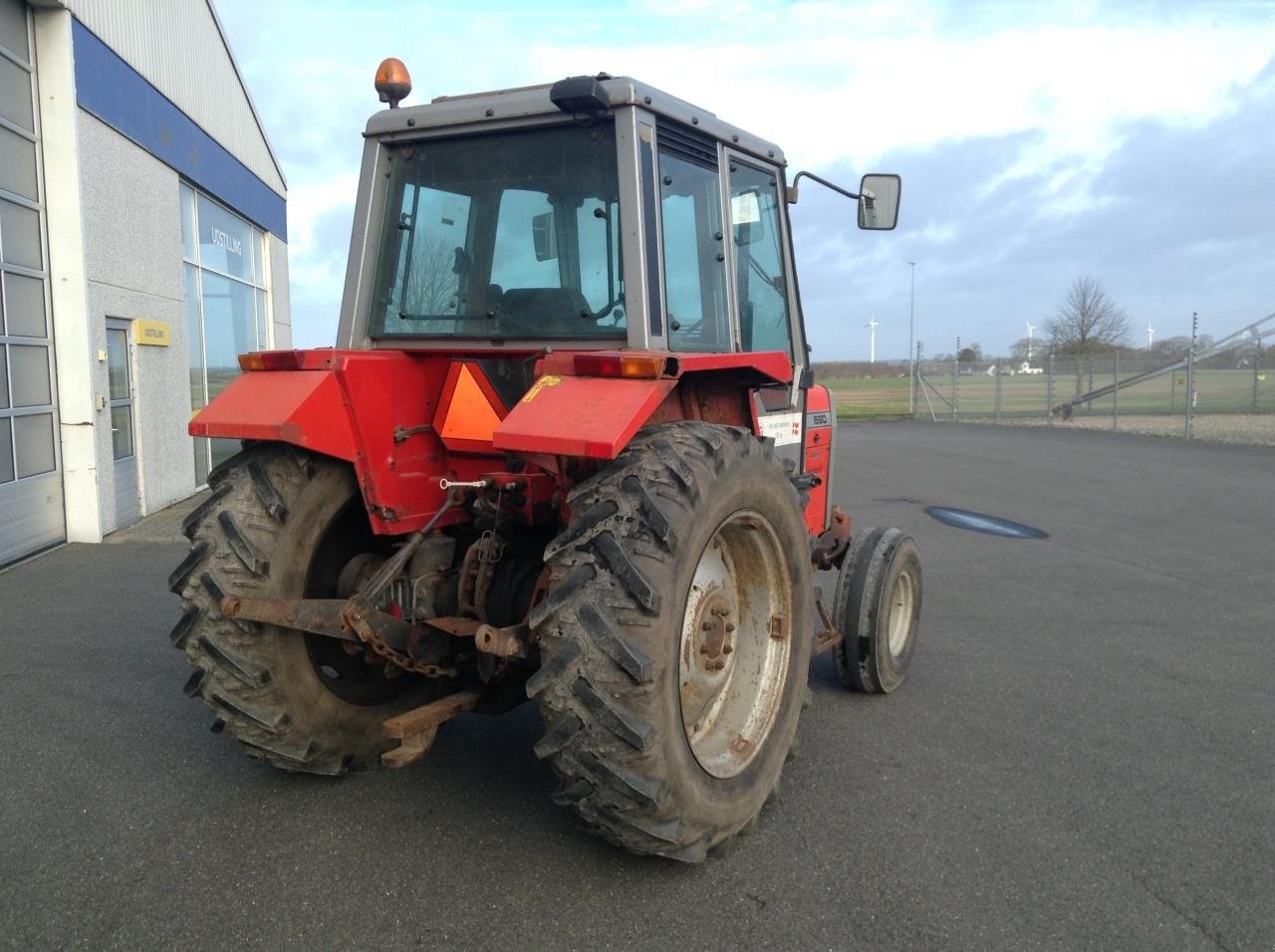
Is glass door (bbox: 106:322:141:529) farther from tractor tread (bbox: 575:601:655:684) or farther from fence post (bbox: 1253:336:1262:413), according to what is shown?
fence post (bbox: 1253:336:1262:413)

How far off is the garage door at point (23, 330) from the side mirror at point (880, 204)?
7318 mm

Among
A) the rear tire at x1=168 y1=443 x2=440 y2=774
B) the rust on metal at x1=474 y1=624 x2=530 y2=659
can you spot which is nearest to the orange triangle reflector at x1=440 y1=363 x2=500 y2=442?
the rear tire at x1=168 y1=443 x2=440 y2=774

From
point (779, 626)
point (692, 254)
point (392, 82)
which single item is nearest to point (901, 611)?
point (779, 626)

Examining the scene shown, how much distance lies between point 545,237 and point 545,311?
31 centimetres

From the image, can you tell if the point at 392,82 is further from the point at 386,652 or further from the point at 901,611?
the point at 901,611

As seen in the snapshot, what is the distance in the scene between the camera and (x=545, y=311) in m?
3.98

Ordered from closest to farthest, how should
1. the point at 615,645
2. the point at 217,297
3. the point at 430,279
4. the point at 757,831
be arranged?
the point at 615,645
the point at 757,831
the point at 430,279
the point at 217,297

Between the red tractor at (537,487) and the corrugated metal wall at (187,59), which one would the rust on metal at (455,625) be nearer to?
the red tractor at (537,487)

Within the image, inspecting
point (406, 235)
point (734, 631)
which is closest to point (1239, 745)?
point (734, 631)

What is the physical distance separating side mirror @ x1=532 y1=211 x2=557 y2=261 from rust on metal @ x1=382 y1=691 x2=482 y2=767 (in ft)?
5.77

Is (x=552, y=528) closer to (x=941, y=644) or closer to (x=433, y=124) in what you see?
(x=433, y=124)

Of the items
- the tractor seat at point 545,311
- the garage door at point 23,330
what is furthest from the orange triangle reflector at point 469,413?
the garage door at point 23,330

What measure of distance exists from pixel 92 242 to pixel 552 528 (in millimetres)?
7739

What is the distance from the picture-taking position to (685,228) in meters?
4.09
